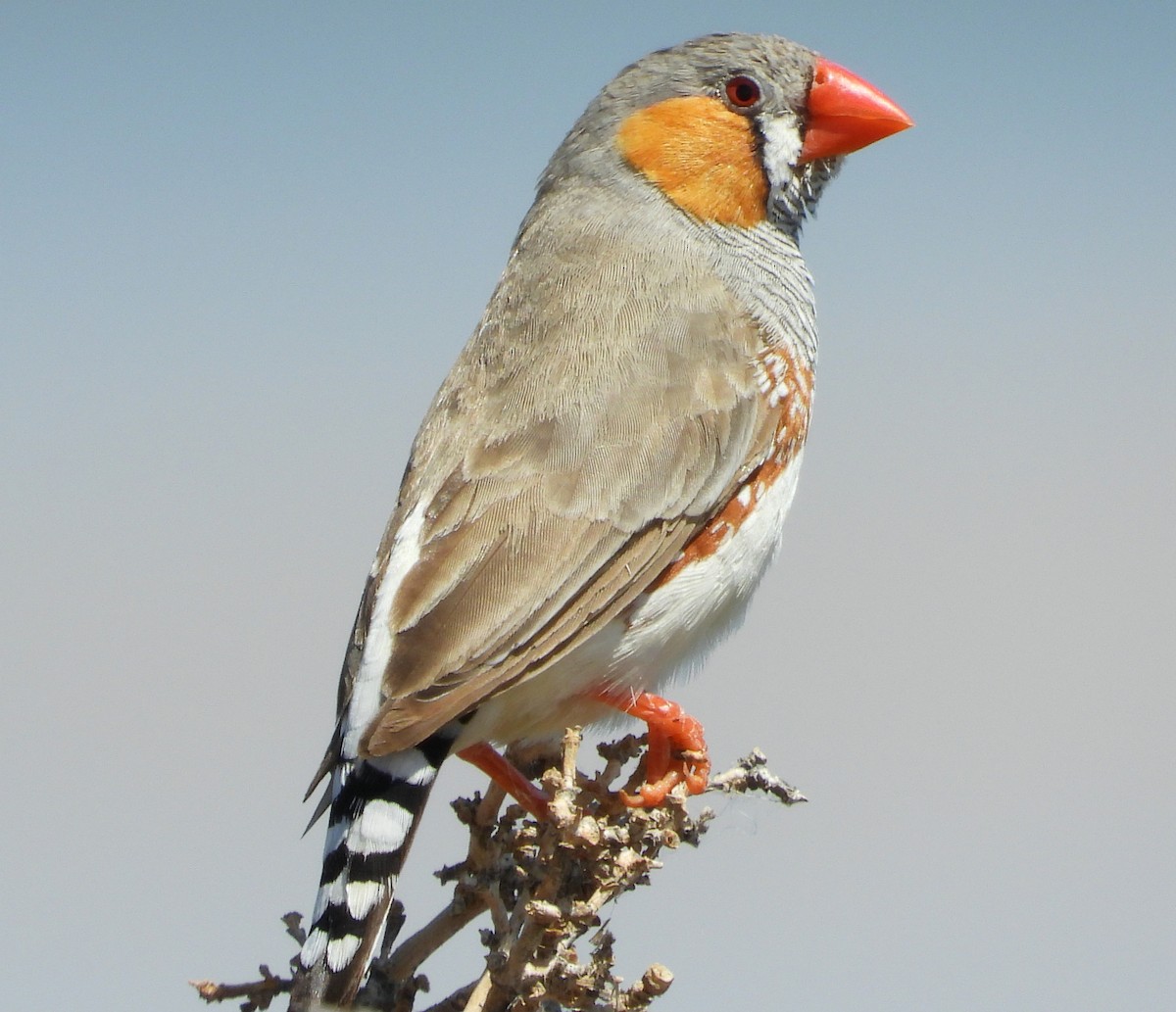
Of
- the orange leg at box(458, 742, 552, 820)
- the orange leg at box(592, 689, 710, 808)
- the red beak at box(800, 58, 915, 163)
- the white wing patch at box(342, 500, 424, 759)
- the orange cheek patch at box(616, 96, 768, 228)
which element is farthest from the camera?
the red beak at box(800, 58, 915, 163)

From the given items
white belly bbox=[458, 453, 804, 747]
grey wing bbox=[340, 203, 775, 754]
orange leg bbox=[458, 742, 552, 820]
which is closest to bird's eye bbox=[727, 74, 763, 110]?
grey wing bbox=[340, 203, 775, 754]

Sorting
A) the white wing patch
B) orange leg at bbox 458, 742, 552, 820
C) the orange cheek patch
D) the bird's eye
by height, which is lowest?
orange leg at bbox 458, 742, 552, 820

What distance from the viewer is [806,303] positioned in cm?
351

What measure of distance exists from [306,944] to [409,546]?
2.93ft

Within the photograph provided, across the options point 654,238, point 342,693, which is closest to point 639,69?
point 654,238

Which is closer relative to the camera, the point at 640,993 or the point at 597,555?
the point at 640,993

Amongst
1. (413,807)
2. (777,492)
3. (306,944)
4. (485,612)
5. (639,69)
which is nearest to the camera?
(306,944)

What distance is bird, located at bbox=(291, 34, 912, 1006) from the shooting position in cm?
262

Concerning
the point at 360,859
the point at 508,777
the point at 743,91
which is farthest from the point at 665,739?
the point at 743,91

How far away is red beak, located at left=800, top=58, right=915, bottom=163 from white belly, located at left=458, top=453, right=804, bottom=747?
104cm

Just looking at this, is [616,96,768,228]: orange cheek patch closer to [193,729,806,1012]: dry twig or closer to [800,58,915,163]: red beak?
[800,58,915,163]: red beak

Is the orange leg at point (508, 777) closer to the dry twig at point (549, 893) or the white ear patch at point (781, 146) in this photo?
the dry twig at point (549, 893)

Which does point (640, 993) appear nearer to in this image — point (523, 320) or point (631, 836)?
point (631, 836)

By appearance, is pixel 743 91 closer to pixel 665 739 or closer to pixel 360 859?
pixel 665 739
